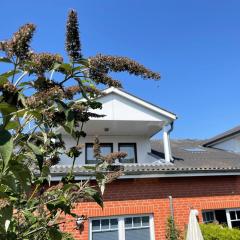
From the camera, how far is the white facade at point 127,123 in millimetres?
14195

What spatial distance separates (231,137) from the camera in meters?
19.1

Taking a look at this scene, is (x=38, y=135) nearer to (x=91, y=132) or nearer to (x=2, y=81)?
(x=2, y=81)

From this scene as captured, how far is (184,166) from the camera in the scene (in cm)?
1270

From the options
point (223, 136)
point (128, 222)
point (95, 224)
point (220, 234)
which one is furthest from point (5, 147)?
point (223, 136)

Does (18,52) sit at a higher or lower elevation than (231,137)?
lower

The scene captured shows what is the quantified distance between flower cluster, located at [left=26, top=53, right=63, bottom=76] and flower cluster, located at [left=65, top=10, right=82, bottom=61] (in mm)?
74

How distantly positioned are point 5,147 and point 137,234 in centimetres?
1077

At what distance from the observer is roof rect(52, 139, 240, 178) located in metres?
11.4

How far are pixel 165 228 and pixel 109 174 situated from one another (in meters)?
9.51

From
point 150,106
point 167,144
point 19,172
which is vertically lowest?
point 19,172

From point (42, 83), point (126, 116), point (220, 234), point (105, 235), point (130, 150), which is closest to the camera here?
point (42, 83)

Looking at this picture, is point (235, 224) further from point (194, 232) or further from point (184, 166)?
point (194, 232)

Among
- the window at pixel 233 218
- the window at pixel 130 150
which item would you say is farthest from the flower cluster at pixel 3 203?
the window at pixel 130 150

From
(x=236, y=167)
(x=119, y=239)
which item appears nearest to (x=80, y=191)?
(x=119, y=239)
